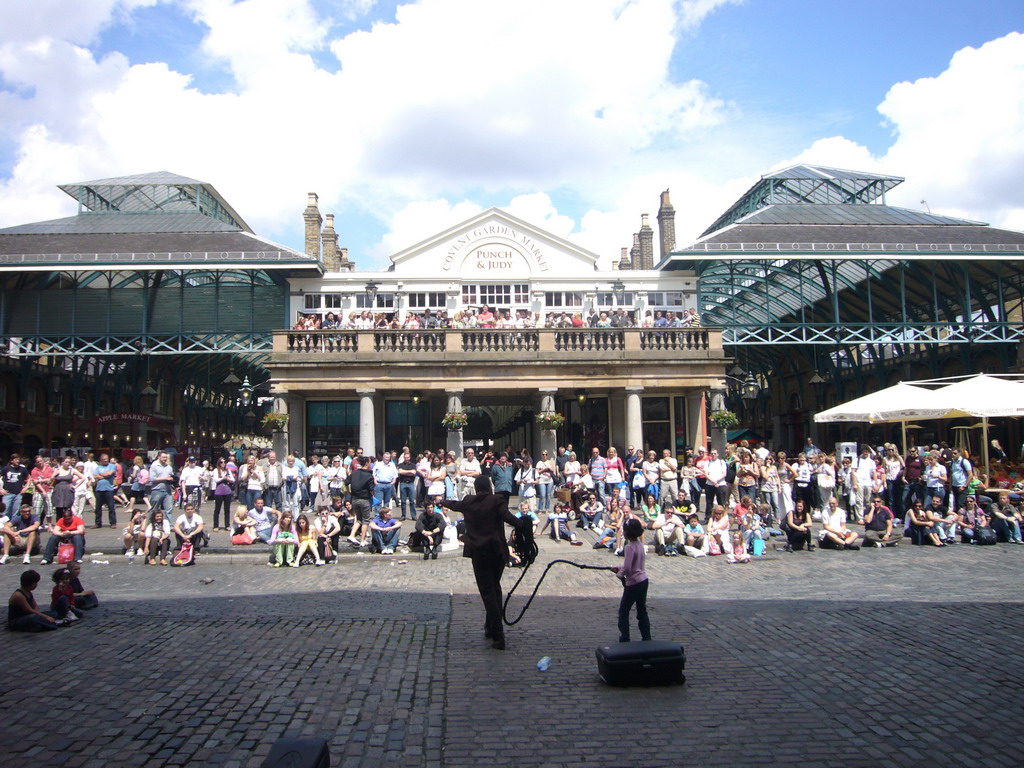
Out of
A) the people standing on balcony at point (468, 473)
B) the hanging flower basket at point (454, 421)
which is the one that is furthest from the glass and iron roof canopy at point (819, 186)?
the people standing on balcony at point (468, 473)

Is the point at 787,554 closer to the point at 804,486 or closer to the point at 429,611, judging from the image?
the point at 804,486

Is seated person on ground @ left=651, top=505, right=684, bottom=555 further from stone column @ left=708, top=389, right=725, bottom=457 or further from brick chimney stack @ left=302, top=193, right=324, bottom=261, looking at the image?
brick chimney stack @ left=302, top=193, right=324, bottom=261

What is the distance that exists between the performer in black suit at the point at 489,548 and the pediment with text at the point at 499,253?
21553 mm

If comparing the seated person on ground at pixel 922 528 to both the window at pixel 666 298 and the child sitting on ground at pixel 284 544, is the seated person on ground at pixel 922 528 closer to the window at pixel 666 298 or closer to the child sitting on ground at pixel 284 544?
the child sitting on ground at pixel 284 544

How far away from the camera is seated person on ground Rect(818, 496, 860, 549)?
49.2ft

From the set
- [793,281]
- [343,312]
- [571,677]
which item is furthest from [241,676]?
[793,281]

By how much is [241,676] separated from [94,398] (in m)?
36.3

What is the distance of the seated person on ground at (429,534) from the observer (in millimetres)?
14578

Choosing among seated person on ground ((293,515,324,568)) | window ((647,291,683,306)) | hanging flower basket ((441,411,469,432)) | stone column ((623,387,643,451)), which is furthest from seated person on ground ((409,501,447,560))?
window ((647,291,683,306))

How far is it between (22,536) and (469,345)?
12069mm

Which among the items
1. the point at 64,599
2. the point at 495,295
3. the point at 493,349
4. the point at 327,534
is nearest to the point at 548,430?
the point at 493,349

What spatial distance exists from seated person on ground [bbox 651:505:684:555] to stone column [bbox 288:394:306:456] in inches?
508

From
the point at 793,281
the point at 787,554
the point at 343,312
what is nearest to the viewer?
the point at 787,554

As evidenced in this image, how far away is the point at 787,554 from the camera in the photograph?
1471 centimetres
